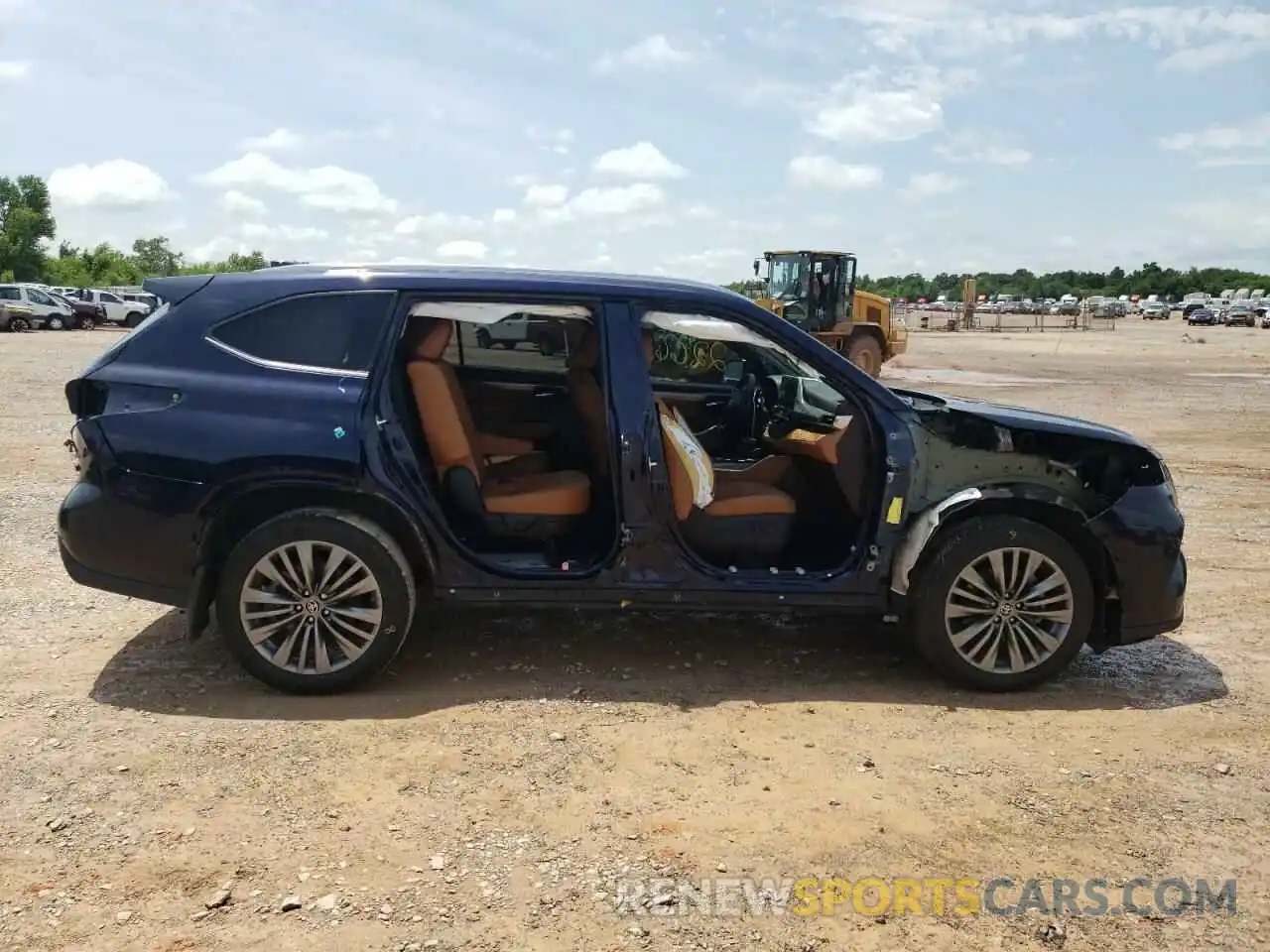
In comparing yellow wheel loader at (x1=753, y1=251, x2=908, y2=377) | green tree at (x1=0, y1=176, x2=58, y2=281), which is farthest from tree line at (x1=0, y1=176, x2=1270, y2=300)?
yellow wheel loader at (x1=753, y1=251, x2=908, y2=377)

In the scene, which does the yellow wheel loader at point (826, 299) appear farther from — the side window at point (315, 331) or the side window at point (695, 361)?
the side window at point (315, 331)

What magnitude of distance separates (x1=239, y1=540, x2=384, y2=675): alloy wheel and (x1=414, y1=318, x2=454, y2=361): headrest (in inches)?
36.7

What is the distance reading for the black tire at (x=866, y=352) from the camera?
21.5 m

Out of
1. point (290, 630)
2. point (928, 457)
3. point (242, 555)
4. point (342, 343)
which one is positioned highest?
point (342, 343)

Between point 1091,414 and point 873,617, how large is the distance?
11.5 meters

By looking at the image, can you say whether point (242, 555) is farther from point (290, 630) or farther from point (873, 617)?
point (873, 617)

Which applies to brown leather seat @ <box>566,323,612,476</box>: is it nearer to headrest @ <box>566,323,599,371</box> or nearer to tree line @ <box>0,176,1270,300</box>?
headrest @ <box>566,323,599,371</box>

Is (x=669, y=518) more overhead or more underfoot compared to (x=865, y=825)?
more overhead

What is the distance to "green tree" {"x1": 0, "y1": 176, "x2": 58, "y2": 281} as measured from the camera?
7375 cm

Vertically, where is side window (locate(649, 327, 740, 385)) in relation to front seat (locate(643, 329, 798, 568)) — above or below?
above

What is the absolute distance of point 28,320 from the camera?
36.5m

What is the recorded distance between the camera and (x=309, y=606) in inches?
166

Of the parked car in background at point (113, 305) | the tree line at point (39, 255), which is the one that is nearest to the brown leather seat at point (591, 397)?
the parked car in background at point (113, 305)

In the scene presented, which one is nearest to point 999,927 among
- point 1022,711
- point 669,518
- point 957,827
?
point 957,827
